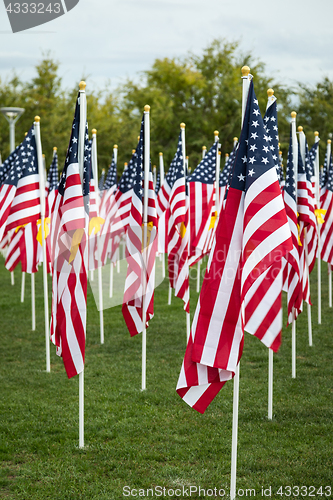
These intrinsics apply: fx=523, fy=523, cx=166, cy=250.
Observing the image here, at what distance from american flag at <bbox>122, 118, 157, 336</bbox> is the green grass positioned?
1163 millimetres

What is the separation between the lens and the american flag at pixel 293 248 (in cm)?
688

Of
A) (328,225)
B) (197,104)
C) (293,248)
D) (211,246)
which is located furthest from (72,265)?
(197,104)

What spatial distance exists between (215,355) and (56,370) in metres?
5.09

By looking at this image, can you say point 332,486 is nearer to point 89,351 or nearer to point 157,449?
point 157,449

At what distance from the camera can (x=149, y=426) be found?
6590 millimetres

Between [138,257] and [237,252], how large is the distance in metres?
3.43

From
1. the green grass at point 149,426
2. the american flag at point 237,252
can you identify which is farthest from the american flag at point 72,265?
the american flag at point 237,252

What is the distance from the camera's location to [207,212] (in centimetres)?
1088

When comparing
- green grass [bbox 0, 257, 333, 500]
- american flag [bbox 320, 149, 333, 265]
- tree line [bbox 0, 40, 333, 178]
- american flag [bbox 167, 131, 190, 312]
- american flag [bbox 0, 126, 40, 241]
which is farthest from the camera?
tree line [bbox 0, 40, 333, 178]

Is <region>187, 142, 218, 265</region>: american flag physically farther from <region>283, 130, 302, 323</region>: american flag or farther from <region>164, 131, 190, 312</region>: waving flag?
<region>283, 130, 302, 323</region>: american flag

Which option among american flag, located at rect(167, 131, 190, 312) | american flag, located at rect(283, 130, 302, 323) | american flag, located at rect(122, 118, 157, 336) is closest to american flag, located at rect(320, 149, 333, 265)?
american flag, located at rect(167, 131, 190, 312)

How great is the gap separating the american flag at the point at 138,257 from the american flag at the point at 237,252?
3098 mm

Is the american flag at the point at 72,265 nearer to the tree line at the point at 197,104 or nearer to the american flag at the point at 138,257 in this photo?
the american flag at the point at 138,257

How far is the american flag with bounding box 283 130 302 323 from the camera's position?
6.88 metres
